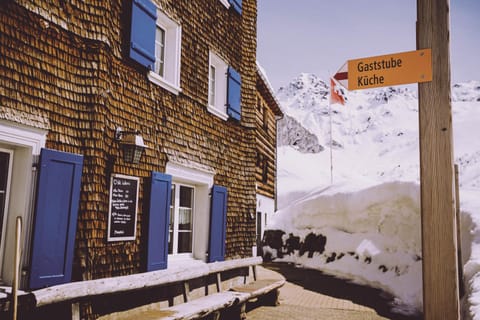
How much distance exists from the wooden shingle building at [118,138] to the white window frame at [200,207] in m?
0.02

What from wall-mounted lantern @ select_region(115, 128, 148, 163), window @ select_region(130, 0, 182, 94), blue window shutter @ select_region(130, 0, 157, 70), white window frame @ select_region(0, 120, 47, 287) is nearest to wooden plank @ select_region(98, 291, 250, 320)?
white window frame @ select_region(0, 120, 47, 287)

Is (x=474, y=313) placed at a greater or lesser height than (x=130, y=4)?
lesser

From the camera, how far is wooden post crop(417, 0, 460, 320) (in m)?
2.25

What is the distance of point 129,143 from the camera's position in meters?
5.95

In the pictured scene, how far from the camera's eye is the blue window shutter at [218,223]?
805 centimetres

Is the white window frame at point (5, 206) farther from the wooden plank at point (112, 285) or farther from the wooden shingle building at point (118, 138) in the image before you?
the wooden plank at point (112, 285)

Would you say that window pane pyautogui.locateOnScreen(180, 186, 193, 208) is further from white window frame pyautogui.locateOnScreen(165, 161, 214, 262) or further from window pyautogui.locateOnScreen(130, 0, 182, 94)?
window pyautogui.locateOnScreen(130, 0, 182, 94)

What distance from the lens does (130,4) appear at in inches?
246

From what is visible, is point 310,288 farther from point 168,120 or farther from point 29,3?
point 29,3

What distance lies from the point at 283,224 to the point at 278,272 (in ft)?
13.6

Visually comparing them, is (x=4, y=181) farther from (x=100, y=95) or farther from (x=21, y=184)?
(x=100, y=95)

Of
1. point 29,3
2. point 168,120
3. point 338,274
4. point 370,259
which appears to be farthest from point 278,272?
point 29,3

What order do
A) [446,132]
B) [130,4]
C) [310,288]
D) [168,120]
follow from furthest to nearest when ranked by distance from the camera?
[310,288]
[168,120]
[130,4]
[446,132]

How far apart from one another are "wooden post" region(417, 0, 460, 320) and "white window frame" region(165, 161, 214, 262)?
5.56 m
